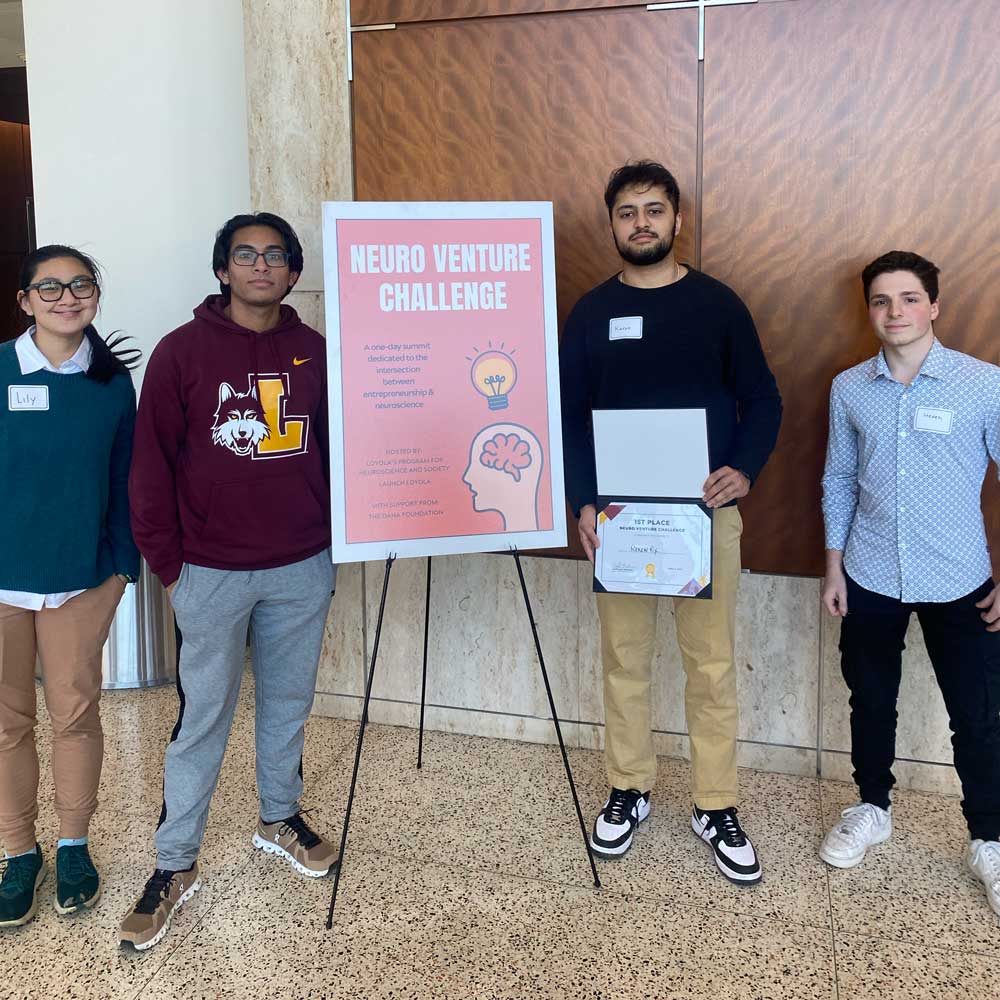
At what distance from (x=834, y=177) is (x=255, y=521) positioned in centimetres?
200

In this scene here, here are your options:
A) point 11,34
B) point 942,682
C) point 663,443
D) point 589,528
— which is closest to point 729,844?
point 942,682

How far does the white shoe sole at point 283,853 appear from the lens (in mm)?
2322

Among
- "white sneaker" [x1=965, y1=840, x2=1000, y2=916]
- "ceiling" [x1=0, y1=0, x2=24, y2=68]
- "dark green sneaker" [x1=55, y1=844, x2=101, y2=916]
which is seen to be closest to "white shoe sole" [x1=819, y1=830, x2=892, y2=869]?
"white sneaker" [x1=965, y1=840, x2=1000, y2=916]

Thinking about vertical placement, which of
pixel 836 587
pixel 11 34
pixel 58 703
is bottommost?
pixel 58 703

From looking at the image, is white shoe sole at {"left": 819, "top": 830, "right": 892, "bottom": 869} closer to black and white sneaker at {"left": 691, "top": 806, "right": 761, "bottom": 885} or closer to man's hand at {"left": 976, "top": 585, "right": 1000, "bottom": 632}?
black and white sneaker at {"left": 691, "top": 806, "right": 761, "bottom": 885}

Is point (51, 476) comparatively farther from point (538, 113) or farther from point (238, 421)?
point (538, 113)

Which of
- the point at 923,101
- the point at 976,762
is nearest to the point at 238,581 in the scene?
the point at 976,762

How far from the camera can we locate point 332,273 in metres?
2.09

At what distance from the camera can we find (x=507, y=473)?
2195mm

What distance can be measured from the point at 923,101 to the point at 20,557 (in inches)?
109

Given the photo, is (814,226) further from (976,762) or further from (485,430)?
Answer: (976,762)

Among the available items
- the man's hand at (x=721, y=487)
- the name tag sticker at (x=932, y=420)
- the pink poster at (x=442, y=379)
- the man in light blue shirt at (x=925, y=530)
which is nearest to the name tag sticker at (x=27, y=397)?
the pink poster at (x=442, y=379)

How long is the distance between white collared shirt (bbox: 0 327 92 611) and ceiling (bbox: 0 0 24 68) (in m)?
3.55

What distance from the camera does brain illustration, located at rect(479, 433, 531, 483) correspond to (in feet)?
7.15
